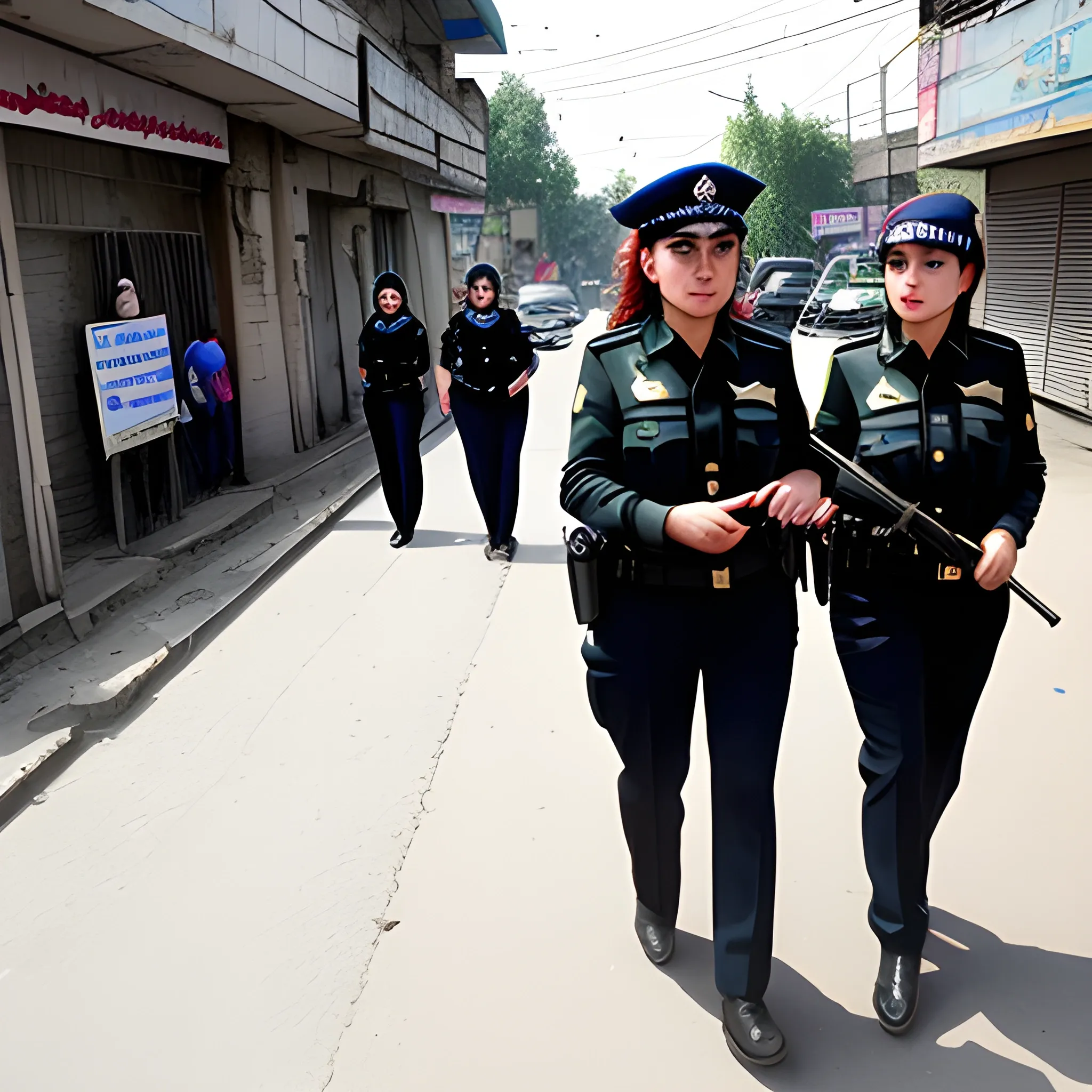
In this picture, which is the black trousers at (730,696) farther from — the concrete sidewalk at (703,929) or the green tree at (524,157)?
the green tree at (524,157)

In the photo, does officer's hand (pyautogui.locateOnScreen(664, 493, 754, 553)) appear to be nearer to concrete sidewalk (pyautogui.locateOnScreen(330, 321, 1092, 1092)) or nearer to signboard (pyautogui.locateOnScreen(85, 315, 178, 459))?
concrete sidewalk (pyautogui.locateOnScreen(330, 321, 1092, 1092))

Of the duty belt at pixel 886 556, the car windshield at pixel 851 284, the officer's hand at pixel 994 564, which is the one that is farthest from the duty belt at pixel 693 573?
the car windshield at pixel 851 284

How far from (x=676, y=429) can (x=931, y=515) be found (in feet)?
2.30

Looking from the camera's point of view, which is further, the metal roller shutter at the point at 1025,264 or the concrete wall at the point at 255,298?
the metal roller shutter at the point at 1025,264

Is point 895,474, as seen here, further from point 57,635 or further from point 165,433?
point 165,433

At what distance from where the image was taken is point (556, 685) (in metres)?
5.42

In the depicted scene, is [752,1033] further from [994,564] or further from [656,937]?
[994,564]

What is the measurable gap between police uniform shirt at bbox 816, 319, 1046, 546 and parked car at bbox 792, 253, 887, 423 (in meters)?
14.7

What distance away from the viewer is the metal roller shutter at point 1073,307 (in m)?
14.1

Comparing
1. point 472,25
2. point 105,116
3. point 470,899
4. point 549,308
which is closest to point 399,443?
point 105,116

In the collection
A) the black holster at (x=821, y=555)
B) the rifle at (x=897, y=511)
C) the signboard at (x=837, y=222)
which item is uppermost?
the signboard at (x=837, y=222)

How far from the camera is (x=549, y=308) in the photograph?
120 ft

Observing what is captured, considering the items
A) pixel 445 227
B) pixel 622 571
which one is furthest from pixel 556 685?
pixel 445 227

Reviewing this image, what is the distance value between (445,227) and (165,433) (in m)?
15.8
